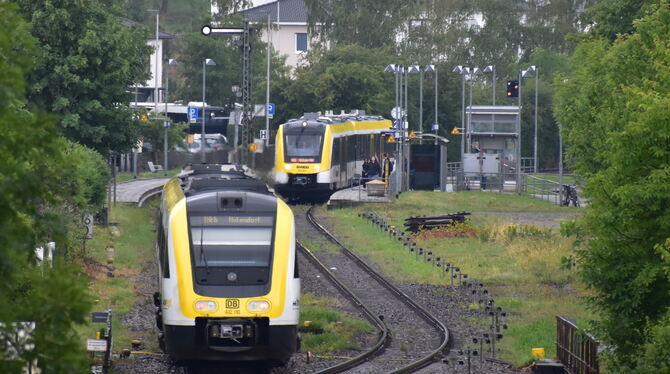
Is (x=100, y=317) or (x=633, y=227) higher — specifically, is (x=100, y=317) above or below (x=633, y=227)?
below

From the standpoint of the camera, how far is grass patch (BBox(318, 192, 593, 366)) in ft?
67.8

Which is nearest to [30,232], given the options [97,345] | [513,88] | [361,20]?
[97,345]

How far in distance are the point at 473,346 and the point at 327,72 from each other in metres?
52.6

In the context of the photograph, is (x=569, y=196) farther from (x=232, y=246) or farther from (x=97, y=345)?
(x=97, y=345)

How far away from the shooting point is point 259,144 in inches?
2060

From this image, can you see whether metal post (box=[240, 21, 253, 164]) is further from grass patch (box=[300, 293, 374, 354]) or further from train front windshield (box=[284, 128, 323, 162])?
grass patch (box=[300, 293, 374, 354])

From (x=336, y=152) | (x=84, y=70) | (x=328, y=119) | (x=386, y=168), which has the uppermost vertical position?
(x=84, y=70)

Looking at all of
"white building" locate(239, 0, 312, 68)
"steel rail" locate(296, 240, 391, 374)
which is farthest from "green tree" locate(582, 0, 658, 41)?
"white building" locate(239, 0, 312, 68)

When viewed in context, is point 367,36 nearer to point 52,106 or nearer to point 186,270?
point 52,106

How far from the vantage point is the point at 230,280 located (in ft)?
51.6

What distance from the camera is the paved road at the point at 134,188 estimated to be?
4317cm

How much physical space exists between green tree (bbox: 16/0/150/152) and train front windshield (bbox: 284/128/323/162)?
8.09 metres

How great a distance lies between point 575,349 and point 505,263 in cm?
1220

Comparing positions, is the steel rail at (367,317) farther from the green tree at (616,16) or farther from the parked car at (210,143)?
the parked car at (210,143)
